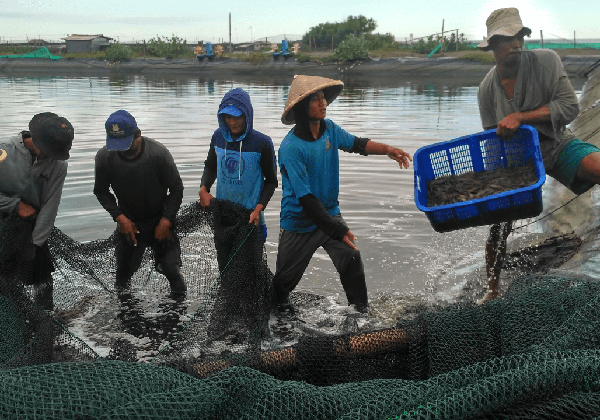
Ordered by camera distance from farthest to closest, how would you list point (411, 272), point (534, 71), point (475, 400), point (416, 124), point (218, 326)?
point (416, 124), point (411, 272), point (534, 71), point (218, 326), point (475, 400)

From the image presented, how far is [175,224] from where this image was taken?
17.1 feet

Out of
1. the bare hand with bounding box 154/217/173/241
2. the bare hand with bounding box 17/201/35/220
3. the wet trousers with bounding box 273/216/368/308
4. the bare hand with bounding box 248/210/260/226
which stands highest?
the bare hand with bounding box 17/201/35/220

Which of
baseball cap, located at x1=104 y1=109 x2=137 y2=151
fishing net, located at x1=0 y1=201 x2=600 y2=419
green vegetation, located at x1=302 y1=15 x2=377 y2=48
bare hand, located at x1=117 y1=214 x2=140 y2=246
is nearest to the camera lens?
fishing net, located at x1=0 y1=201 x2=600 y2=419

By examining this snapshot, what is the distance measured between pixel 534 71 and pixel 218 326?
10.3 feet

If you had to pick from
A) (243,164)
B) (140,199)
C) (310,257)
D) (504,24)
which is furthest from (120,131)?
(504,24)

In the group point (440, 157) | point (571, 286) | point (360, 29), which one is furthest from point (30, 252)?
point (360, 29)

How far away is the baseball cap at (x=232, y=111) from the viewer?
4777 mm

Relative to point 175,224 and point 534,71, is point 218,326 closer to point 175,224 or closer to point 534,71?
point 175,224

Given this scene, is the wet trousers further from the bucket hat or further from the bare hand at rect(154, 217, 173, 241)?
the bucket hat

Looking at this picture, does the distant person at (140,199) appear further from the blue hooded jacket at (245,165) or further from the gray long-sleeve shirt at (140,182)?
the blue hooded jacket at (245,165)

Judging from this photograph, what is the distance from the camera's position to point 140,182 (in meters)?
5.11

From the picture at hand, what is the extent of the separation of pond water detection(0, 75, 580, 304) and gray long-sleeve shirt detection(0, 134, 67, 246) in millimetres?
2714

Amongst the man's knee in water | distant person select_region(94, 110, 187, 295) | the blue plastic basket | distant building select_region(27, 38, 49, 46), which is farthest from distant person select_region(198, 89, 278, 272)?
distant building select_region(27, 38, 49, 46)

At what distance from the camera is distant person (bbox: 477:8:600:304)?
456 cm
